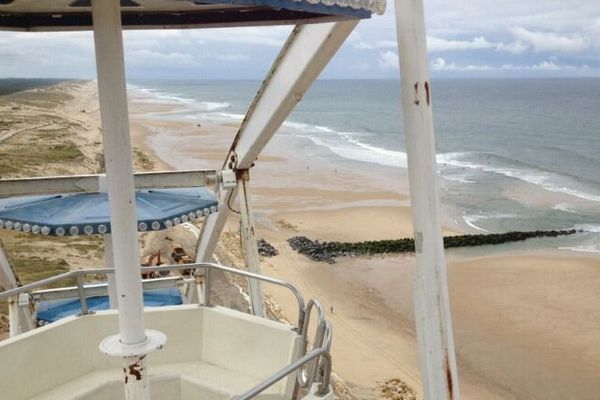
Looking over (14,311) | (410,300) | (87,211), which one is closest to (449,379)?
(87,211)

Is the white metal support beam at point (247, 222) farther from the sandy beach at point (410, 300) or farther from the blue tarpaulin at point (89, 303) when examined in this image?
the sandy beach at point (410, 300)

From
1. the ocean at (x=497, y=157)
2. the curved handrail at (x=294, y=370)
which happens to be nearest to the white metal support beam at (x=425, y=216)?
the curved handrail at (x=294, y=370)

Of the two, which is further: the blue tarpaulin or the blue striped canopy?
the blue tarpaulin

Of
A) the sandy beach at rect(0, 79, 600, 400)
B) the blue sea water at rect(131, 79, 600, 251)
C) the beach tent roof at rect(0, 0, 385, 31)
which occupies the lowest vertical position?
the sandy beach at rect(0, 79, 600, 400)

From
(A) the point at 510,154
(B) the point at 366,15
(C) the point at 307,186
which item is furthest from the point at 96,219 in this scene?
(A) the point at 510,154

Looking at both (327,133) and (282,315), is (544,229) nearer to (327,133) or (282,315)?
(282,315)

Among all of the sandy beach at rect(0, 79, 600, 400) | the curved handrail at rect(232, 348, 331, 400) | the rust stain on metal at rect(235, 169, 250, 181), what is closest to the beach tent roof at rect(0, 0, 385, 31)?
the curved handrail at rect(232, 348, 331, 400)

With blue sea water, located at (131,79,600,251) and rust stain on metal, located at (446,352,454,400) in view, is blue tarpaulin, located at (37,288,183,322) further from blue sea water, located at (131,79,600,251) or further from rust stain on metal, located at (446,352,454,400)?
blue sea water, located at (131,79,600,251)
